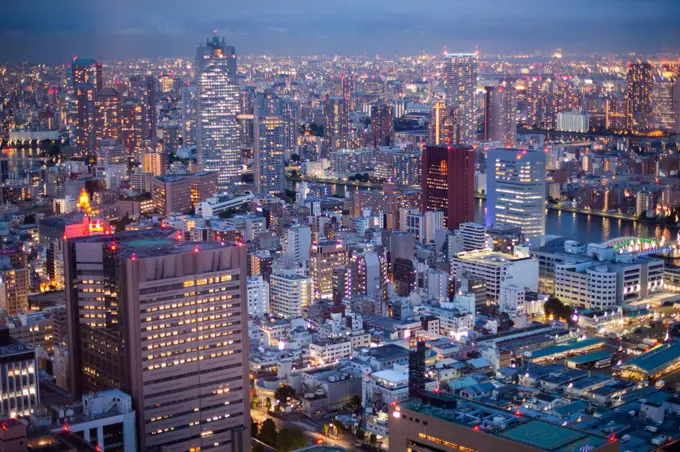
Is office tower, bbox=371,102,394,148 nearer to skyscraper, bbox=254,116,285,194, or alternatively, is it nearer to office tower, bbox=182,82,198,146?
office tower, bbox=182,82,198,146

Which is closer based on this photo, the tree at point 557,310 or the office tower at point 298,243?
the tree at point 557,310

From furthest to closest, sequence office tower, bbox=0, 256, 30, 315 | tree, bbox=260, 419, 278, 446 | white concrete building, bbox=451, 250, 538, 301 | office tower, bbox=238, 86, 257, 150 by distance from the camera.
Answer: office tower, bbox=238, 86, 257, 150 < white concrete building, bbox=451, 250, 538, 301 < office tower, bbox=0, 256, 30, 315 < tree, bbox=260, 419, 278, 446

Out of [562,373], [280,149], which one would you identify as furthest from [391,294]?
[280,149]

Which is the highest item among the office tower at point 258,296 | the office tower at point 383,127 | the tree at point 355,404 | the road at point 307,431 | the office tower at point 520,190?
the office tower at point 383,127

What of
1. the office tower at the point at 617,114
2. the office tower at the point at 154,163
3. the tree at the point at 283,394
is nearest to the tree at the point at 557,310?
the tree at the point at 283,394

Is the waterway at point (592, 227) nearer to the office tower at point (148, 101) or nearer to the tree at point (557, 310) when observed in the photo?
the tree at point (557, 310)

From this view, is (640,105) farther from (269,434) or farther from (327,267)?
(269,434)

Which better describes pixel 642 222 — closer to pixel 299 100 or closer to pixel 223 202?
pixel 223 202

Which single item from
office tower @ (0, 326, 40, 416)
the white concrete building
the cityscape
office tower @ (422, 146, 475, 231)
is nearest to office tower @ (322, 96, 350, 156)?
the cityscape
